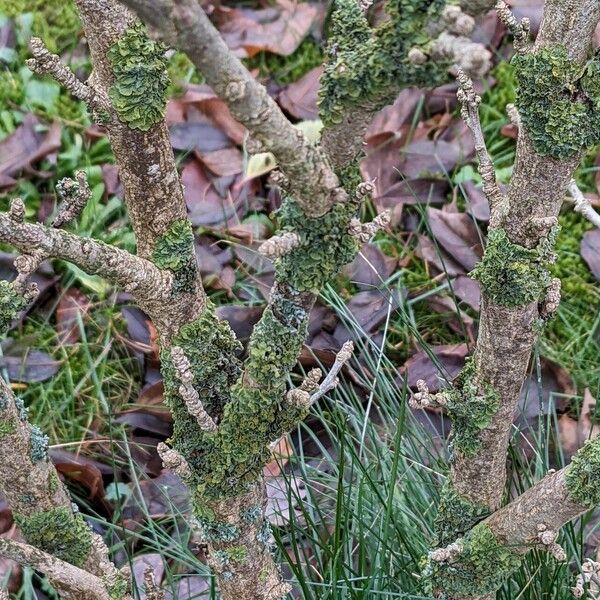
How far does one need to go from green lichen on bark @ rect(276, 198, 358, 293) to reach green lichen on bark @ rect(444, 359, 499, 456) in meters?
0.29

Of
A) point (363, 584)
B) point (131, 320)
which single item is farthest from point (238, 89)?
point (131, 320)

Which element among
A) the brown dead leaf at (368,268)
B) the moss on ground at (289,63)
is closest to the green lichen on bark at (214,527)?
the brown dead leaf at (368,268)

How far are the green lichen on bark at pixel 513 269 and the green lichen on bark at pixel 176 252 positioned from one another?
0.31 metres

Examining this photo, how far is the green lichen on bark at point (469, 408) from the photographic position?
3.26 feet

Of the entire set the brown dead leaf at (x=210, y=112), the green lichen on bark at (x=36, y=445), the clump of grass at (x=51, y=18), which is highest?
the green lichen on bark at (x=36, y=445)

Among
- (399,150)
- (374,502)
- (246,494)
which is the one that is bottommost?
(374,502)

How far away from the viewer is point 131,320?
181 cm

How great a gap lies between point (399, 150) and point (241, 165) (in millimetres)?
381

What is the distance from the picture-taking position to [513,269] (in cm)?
90

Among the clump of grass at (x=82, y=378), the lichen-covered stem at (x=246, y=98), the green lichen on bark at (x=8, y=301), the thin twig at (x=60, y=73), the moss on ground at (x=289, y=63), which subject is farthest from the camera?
the moss on ground at (x=289, y=63)

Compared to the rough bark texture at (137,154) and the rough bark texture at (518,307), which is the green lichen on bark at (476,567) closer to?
the rough bark texture at (518,307)

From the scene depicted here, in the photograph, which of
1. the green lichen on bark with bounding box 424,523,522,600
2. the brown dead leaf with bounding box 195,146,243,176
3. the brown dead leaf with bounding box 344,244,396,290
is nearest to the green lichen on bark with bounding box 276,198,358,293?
the green lichen on bark with bounding box 424,523,522,600

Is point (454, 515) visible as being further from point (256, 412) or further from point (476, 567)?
point (256, 412)

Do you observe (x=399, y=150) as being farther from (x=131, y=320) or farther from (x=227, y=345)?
(x=227, y=345)
